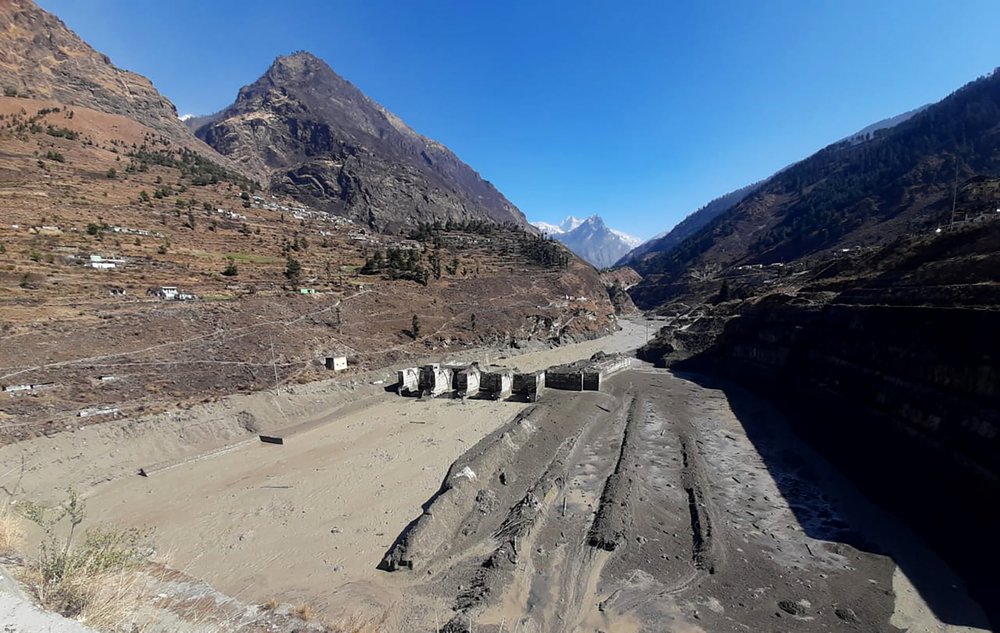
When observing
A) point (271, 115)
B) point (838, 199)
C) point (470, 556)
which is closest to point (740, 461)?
point (470, 556)

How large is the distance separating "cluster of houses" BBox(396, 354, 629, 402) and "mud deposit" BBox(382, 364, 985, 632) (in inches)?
329

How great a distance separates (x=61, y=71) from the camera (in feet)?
275

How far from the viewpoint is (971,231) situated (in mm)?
31594

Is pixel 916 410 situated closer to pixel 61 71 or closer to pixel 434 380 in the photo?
pixel 434 380

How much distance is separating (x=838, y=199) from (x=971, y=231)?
10646 cm

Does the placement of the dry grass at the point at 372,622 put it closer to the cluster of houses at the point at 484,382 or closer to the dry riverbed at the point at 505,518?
the dry riverbed at the point at 505,518

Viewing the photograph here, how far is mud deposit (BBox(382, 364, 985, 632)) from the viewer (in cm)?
1107

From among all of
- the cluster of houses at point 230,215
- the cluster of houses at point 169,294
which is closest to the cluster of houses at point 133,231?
the cluster of houses at point 230,215

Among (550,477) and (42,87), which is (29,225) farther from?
(42,87)

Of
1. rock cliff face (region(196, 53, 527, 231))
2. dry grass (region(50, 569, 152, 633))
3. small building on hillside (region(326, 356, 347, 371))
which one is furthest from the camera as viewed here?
rock cliff face (region(196, 53, 527, 231))

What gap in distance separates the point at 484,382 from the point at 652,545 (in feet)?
63.9

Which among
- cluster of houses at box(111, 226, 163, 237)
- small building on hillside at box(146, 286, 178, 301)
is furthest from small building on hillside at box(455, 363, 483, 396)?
cluster of houses at box(111, 226, 163, 237)

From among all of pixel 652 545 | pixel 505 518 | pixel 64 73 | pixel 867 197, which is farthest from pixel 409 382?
pixel 867 197

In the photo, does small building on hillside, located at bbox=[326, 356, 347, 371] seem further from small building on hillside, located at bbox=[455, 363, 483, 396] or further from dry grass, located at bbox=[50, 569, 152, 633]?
dry grass, located at bbox=[50, 569, 152, 633]
